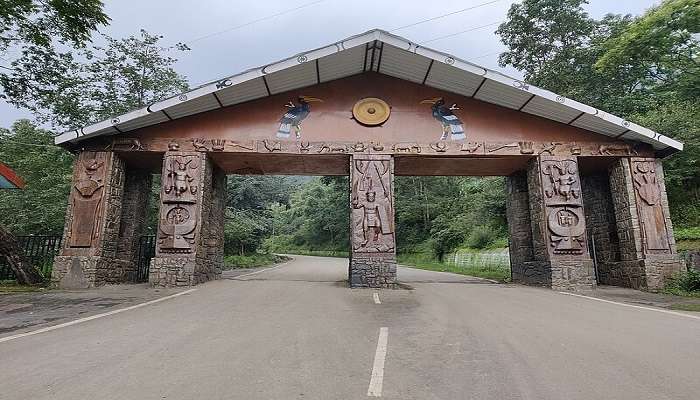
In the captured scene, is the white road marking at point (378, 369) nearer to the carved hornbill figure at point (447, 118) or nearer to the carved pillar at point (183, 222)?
the carved pillar at point (183, 222)

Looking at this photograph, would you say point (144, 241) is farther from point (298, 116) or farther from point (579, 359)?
point (579, 359)

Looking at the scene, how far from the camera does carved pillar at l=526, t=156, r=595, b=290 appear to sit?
12.2m

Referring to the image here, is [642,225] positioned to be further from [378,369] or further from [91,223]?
[91,223]

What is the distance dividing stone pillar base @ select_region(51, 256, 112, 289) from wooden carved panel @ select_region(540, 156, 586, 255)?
1428 cm

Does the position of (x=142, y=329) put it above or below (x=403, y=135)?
below

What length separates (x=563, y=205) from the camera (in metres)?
12.8

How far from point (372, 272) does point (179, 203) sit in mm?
6556

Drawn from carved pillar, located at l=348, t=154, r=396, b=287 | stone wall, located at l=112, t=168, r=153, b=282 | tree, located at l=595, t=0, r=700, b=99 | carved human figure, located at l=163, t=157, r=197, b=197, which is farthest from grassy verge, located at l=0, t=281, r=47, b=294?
tree, located at l=595, t=0, r=700, b=99

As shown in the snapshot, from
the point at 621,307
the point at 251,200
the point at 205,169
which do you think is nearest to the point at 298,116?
the point at 205,169

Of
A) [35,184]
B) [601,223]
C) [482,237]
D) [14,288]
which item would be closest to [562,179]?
[601,223]

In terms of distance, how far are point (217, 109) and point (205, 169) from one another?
2.11 meters

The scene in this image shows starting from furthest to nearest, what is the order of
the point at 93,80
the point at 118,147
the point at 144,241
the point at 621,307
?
1. the point at 93,80
2. the point at 144,241
3. the point at 118,147
4. the point at 621,307

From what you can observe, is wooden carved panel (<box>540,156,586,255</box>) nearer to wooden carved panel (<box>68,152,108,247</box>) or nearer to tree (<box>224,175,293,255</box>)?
wooden carved panel (<box>68,152,108,247</box>)

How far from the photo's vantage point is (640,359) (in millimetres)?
4277
